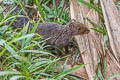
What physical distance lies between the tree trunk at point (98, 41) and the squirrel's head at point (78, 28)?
168mm

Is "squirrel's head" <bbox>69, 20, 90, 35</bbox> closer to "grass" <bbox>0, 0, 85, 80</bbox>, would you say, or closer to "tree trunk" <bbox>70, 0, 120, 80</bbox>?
"tree trunk" <bbox>70, 0, 120, 80</bbox>

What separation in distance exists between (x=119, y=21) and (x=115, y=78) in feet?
4.21

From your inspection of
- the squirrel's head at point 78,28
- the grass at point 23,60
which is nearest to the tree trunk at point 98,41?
the squirrel's head at point 78,28

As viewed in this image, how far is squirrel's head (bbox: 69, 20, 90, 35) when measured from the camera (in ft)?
20.4

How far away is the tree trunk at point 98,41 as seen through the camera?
5.79 meters

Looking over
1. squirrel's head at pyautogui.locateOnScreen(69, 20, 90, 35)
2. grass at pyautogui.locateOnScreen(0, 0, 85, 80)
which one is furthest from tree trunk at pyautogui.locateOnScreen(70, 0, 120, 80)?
grass at pyautogui.locateOnScreen(0, 0, 85, 80)

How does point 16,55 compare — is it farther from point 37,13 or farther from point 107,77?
point 37,13

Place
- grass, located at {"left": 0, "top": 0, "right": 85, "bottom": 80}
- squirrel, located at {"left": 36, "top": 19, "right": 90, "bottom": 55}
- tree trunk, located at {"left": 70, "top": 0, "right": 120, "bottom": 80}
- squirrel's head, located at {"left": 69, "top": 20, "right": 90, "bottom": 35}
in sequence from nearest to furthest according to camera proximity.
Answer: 1. grass, located at {"left": 0, "top": 0, "right": 85, "bottom": 80}
2. tree trunk, located at {"left": 70, "top": 0, "right": 120, "bottom": 80}
3. squirrel's head, located at {"left": 69, "top": 20, "right": 90, "bottom": 35}
4. squirrel, located at {"left": 36, "top": 19, "right": 90, "bottom": 55}

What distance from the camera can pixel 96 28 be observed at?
6.35 metres

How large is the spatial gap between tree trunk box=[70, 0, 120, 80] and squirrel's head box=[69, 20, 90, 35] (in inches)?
6.6

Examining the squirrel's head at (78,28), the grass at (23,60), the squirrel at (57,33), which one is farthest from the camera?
the squirrel at (57,33)

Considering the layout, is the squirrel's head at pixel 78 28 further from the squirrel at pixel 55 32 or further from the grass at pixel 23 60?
the grass at pixel 23 60

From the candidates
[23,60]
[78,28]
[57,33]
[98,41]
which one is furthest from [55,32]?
[23,60]

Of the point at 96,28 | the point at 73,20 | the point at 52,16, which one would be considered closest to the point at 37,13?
the point at 52,16
